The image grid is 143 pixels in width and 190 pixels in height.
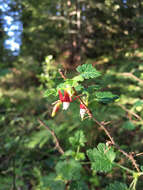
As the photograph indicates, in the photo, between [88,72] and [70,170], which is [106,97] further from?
[70,170]

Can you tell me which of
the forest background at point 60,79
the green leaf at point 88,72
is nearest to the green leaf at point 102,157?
the forest background at point 60,79

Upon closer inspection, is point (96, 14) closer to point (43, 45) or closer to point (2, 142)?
point (43, 45)

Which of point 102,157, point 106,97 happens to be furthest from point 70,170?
point 106,97

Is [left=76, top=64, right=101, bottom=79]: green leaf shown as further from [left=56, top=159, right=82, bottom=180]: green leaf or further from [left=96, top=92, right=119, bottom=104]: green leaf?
[left=56, top=159, right=82, bottom=180]: green leaf

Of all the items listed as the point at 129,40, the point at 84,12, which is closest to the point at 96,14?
the point at 84,12

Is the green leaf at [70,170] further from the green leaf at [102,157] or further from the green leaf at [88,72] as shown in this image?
the green leaf at [88,72]

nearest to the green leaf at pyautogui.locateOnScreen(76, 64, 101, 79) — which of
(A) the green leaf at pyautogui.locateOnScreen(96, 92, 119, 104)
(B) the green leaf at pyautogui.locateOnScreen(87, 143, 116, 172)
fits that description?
(A) the green leaf at pyautogui.locateOnScreen(96, 92, 119, 104)
